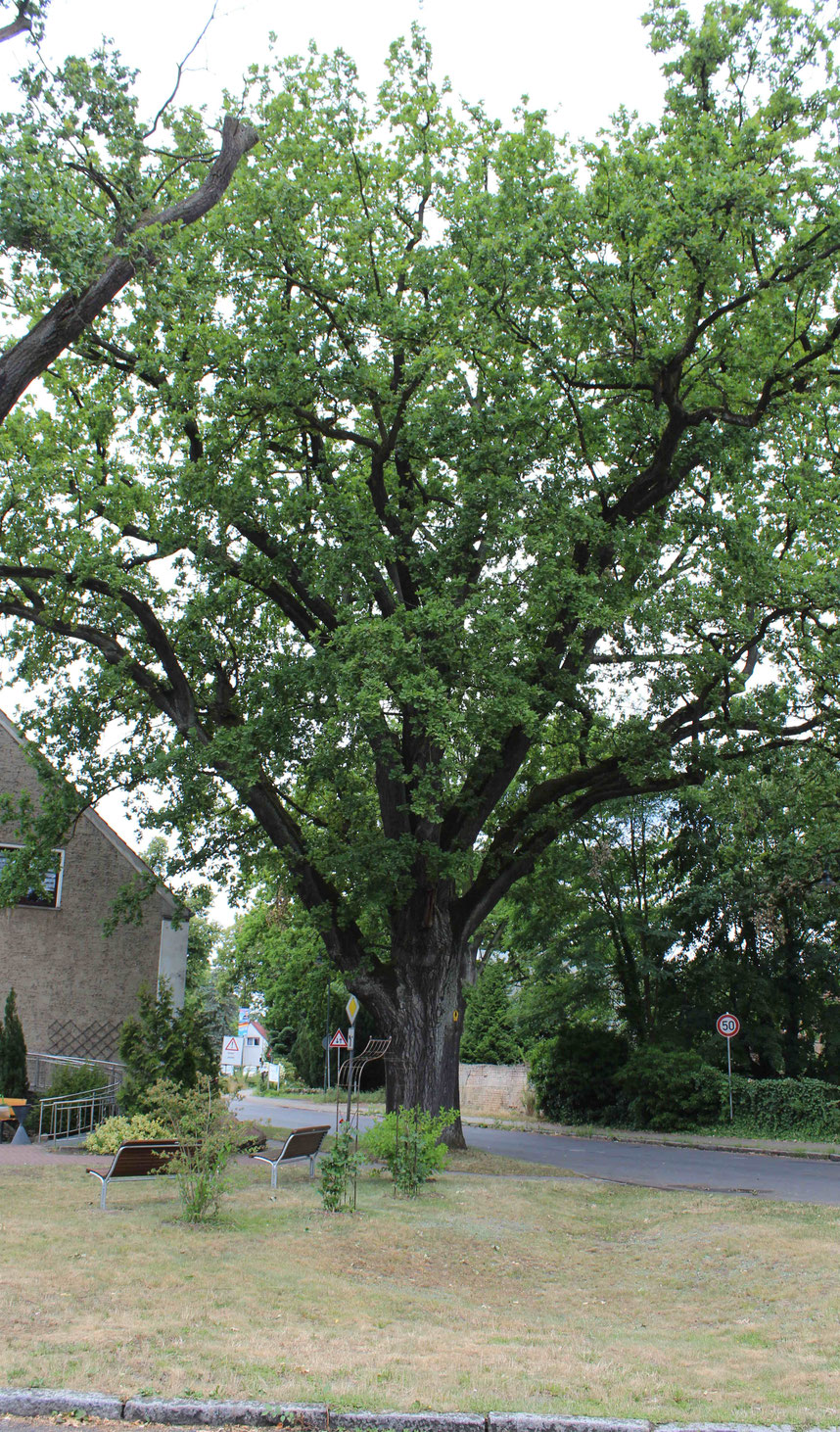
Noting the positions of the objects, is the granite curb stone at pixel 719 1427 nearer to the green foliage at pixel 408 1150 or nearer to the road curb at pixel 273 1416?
the road curb at pixel 273 1416

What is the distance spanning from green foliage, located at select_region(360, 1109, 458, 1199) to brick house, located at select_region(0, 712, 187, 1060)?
28.2 feet

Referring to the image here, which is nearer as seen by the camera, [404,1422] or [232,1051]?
[404,1422]

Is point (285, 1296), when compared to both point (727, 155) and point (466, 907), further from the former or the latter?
point (727, 155)

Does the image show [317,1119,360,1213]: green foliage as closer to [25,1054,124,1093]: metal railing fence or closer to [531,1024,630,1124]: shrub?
[25,1054,124,1093]: metal railing fence

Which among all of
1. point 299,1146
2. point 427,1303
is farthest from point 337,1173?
point 427,1303

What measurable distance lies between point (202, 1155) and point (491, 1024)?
1309 inches

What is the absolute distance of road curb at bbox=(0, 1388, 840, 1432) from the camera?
198 inches

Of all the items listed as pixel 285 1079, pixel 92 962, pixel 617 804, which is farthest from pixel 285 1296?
pixel 285 1079

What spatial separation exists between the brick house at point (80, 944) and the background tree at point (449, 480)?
4254 millimetres

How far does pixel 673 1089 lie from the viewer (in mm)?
27797

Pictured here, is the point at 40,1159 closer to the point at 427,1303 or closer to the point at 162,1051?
the point at 162,1051

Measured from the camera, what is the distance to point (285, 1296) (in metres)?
7.55

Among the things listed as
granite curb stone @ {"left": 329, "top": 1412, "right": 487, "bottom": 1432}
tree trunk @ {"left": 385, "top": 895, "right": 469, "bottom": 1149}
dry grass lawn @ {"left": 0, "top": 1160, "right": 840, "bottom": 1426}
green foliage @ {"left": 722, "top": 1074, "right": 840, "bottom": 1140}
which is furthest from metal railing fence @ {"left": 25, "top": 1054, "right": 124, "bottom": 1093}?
granite curb stone @ {"left": 329, "top": 1412, "right": 487, "bottom": 1432}

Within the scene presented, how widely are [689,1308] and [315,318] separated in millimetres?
13055
